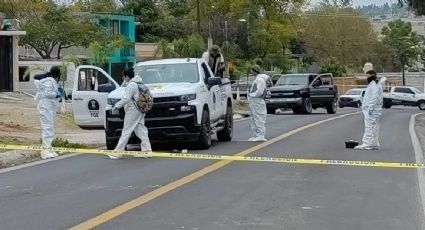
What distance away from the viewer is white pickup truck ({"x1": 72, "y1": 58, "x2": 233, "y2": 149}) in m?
15.9

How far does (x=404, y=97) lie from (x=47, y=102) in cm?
4602

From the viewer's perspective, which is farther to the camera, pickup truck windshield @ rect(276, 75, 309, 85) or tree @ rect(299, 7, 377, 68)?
tree @ rect(299, 7, 377, 68)

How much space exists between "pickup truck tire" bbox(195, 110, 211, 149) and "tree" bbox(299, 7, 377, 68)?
7113 cm

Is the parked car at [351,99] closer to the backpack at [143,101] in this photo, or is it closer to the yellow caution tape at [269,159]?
the yellow caution tape at [269,159]

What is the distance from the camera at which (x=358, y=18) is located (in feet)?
291

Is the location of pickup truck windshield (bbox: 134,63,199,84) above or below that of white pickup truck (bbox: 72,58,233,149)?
above

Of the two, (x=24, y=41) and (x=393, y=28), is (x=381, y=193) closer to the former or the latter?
(x=24, y=41)

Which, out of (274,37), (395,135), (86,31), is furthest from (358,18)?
(395,135)

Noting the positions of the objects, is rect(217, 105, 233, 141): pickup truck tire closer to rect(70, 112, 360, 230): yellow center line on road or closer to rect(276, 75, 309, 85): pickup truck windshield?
rect(70, 112, 360, 230): yellow center line on road

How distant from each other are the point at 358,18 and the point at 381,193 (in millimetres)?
80276

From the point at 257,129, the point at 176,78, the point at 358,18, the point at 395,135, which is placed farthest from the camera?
the point at 358,18

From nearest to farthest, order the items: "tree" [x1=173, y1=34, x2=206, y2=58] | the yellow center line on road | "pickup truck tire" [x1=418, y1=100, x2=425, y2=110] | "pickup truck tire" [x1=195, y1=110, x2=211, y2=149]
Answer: the yellow center line on road → "pickup truck tire" [x1=195, y1=110, x2=211, y2=149] → "tree" [x1=173, y1=34, x2=206, y2=58] → "pickup truck tire" [x1=418, y1=100, x2=425, y2=110]

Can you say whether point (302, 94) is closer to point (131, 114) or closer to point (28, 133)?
point (28, 133)

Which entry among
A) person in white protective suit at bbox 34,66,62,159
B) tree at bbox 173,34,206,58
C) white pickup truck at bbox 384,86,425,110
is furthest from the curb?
white pickup truck at bbox 384,86,425,110
